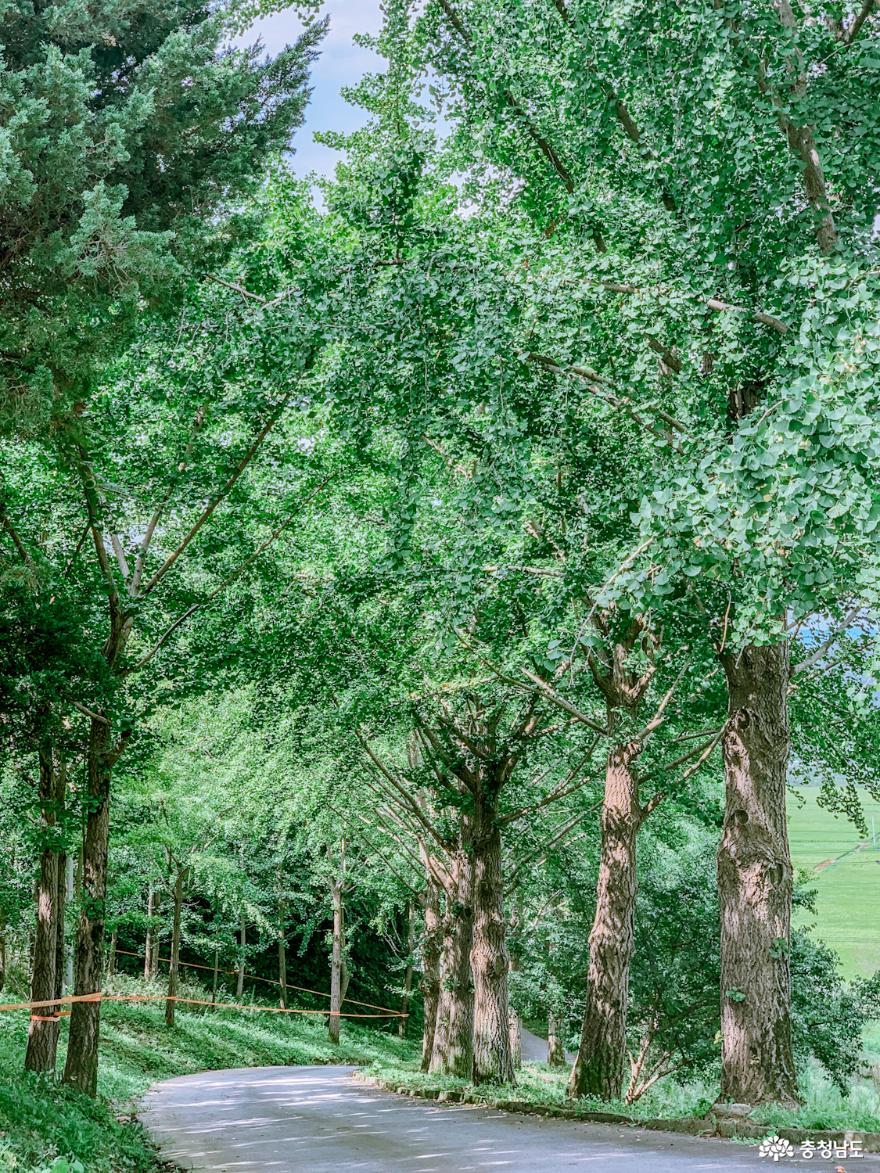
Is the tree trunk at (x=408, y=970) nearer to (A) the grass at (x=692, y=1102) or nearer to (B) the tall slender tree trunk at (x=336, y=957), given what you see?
(B) the tall slender tree trunk at (x=336, y=957)

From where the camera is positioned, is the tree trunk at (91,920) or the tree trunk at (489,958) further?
the tree trunk at (489,958)

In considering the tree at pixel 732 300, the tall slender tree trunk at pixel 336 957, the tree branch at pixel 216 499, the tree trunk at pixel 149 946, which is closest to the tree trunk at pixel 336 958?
the tall slender tree trunk at pixel 336 957

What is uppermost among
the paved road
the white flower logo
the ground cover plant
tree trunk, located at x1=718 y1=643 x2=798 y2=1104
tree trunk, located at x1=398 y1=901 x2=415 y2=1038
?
the ground cover plant

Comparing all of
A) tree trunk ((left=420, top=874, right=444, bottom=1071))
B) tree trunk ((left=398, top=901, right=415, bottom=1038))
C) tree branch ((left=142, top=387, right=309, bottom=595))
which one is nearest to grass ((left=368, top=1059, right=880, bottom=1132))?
tree trunk ((left=420, top=874, right=444, bottom=1071))

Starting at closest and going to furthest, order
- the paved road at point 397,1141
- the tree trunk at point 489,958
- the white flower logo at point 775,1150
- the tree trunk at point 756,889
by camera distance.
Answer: the white flower logo at point 775,1150 → the paved road at point 397,1141 → the tree trunk at point 756,889 → the tree trunk at point 489,958

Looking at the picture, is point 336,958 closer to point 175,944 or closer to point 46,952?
point 175,944

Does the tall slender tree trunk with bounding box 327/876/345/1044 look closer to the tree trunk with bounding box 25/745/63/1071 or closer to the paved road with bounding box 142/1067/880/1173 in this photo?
the paved road with bounding box 142/1067/880/1173

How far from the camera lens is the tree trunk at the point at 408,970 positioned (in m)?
37.9

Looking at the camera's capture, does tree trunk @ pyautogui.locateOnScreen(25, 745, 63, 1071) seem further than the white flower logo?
Yes

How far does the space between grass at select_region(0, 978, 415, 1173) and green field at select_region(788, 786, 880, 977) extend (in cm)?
1265

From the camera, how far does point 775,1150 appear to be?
23.8 ft

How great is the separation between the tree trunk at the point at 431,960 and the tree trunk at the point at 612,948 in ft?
30.8

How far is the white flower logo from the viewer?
7.21 m

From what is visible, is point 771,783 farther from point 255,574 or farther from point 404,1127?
point 255,574
